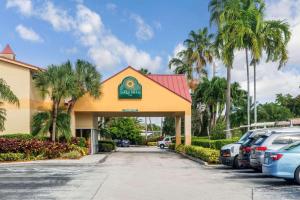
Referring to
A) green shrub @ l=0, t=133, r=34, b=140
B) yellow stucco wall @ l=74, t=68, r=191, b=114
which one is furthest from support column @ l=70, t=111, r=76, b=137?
green shrub @ l=0, t=133, r=34, b=140

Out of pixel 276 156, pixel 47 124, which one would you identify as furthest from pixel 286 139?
pixel 47 124

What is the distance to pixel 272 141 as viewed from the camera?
17.5 meters

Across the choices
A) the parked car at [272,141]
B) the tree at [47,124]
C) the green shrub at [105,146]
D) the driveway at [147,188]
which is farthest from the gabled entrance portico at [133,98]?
the parked car at [272,141]

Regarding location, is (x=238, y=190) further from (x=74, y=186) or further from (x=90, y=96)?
(x=90, y=96)

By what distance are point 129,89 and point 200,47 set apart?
2476cm

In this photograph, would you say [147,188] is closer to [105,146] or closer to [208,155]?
[208,155]

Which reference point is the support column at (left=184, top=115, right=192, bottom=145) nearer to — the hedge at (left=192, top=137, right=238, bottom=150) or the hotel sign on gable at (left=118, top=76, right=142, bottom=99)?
the hedge at (left=192, top=137, right=238, bottom=150)

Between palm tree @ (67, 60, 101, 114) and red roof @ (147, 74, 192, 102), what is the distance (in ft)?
19.9

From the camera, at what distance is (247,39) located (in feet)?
117

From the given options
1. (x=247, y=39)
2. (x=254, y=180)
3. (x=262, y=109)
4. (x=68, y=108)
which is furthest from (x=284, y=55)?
(x=262, y=109)

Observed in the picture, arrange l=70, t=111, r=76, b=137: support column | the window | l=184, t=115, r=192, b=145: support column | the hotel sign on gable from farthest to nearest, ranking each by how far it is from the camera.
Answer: l=184, t=115, r=192, b=145: support column < the hotel sign on gable < l=70, t=111, r=76, b=137: support column < the window

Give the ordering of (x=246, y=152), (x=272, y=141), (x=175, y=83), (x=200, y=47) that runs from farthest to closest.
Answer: (x=200, y=47) → (x=175, y=83) → (x=246, y=152) → (x=272, y=141)

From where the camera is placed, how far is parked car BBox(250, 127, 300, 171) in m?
17.4

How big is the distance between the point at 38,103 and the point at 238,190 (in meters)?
28.0
